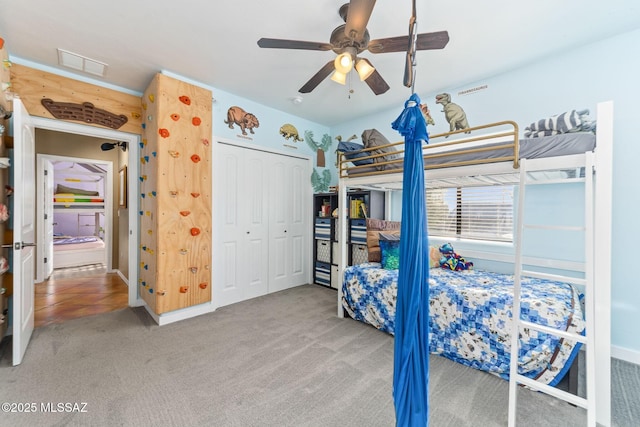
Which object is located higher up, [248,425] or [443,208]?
[443,208]

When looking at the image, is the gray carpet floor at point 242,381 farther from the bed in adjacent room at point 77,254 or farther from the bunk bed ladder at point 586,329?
the bed in adjacent room at point 77,254

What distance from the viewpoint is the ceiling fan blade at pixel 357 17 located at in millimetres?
1400

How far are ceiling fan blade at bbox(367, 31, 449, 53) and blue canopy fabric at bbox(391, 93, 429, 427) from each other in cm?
74

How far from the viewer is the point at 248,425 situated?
4.79 feet

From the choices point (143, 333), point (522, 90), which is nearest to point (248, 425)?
point (143, 333)

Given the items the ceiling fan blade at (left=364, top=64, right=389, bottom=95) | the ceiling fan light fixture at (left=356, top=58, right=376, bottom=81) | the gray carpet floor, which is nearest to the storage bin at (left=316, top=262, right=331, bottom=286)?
the gray carpet floor

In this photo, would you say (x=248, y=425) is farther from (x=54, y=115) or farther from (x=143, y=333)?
(x=54, y=115)

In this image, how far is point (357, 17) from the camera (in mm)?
1500

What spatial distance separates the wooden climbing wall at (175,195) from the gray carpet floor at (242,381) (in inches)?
18.1

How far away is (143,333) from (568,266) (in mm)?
3900

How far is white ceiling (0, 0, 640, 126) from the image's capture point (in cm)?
187

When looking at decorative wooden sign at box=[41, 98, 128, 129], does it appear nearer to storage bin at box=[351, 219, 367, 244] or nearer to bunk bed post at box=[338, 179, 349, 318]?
bunk bed post at box=[338, 179, 349, 318]

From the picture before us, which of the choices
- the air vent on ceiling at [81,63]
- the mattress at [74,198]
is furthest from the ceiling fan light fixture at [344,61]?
the mattress at [74,198]

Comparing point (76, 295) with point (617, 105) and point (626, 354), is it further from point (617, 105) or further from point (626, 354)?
point (617, 105)
